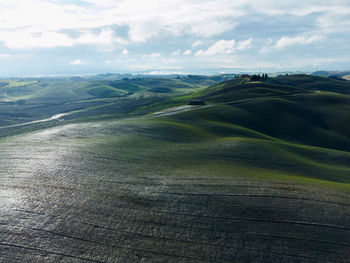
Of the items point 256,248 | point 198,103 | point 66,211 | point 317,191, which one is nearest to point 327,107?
point 198,103

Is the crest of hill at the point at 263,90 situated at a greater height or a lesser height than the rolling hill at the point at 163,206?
greater

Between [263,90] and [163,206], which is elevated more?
[263,90]

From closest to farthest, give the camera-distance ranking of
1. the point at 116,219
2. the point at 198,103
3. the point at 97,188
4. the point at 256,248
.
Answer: the point at 256,248
the point at 116,219
the point at 97,188
the point at 198,103

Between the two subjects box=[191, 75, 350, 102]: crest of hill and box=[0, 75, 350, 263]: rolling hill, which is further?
box=[191, 75, 350, 102]: crest of hill

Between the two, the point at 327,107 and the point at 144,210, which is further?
the point at 327,107

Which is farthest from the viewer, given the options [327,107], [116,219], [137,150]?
[327,107]

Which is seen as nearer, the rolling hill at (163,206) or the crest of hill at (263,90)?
the rolling hill at (163,206)

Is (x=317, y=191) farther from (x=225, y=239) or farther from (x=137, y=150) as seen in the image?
(x=137, y=150)

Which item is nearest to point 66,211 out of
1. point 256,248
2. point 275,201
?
point 256,248

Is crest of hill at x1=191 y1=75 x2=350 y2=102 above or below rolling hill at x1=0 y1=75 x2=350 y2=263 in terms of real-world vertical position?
above

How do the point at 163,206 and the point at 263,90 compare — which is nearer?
the point at 163,206
